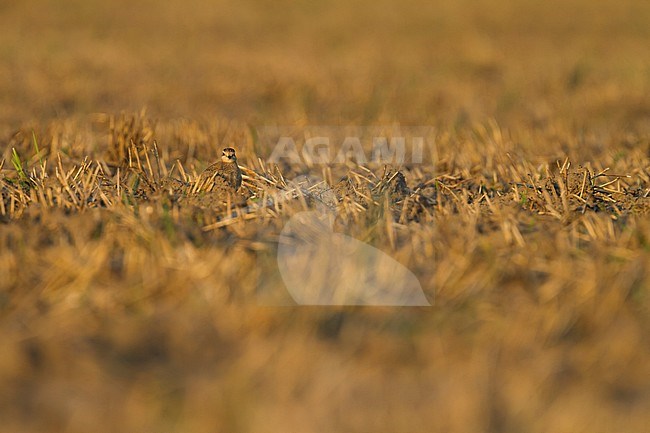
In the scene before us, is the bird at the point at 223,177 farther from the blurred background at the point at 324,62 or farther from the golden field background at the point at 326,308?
the blurred background at the point at 324,62

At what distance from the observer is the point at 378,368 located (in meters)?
2.04

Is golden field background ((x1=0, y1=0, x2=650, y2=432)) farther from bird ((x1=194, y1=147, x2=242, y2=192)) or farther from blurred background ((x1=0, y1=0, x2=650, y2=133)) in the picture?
blurred background ((x1=0, y1=0, x2=650, y2=133))

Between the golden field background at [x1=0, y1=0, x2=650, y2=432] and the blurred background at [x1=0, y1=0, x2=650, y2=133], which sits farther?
the blurred background at [x1=0, y1=0, x2=650, y2=133]

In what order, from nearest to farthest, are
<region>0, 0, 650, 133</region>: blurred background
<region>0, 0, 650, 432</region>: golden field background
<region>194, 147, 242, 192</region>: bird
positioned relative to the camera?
<region>0, 0, 650, 432</region>: golden field background
<region>194, 147, 242, 192</region>: bird
<region>0, 0, 650, 133</region>: blurred background

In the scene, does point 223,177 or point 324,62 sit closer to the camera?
point 223,177

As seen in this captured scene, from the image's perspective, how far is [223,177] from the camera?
367 cm

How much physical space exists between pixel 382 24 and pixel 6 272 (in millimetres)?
10436

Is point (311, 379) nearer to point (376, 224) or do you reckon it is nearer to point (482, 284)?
point (482, 284)

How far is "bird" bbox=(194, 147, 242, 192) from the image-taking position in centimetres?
363

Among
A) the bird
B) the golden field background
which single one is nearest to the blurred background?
the golden field background

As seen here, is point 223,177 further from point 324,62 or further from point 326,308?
point 324,62

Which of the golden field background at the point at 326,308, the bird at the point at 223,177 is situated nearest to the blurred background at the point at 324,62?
the golden field background at the point at 326,308

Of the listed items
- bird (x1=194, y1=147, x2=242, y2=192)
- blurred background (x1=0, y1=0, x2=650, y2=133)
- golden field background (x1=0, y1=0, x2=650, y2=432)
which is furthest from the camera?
blurred background (x1=0, y1=0, x2=650, y2=133)

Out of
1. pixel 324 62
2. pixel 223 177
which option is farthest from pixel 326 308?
pixel 324 62
